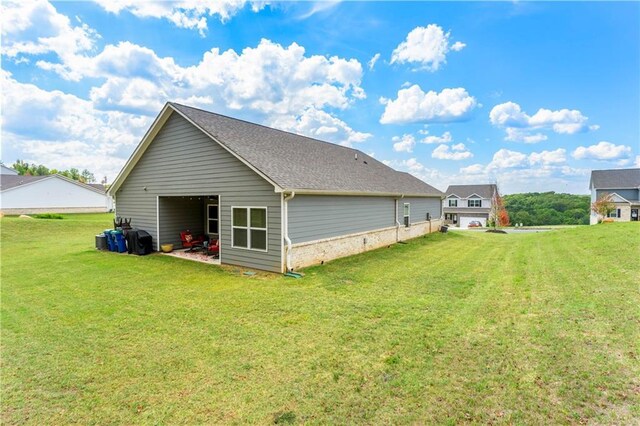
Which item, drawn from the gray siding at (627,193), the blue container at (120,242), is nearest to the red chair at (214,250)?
the blue container at (120,242)

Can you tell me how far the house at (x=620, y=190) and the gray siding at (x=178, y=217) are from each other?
1883 inches

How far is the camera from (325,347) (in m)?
4.76

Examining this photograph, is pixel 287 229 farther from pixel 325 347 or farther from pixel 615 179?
pixel 615 179

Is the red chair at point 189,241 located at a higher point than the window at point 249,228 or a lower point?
lower

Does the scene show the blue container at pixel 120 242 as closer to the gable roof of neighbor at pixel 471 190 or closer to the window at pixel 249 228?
the window at pixel 249 228

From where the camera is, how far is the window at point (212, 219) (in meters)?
14.9

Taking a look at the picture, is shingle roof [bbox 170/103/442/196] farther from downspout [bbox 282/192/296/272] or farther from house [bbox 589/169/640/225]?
house [bbox 589/169/640/225]

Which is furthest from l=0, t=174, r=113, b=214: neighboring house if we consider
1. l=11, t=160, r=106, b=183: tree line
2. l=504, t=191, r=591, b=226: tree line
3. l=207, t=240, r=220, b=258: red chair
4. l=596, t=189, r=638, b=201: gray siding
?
l=504, t=191, r=591, b=226: tree line

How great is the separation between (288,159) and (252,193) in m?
2.70

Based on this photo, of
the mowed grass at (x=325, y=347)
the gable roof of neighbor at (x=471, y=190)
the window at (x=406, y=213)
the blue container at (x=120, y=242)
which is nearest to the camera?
the mowed grass at (x=325, y=347)

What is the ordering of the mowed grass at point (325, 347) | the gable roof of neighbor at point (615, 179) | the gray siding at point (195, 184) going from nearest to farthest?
A: the mowed grass at point (325, 347) → the gray siding at point (195, 184) → the gable roof of neighbor at point (615, 179)

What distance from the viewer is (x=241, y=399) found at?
3.49 m

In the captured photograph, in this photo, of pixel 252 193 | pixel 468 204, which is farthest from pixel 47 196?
pixel 468 204

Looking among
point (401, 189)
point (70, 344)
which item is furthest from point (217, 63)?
point (70, 344)
